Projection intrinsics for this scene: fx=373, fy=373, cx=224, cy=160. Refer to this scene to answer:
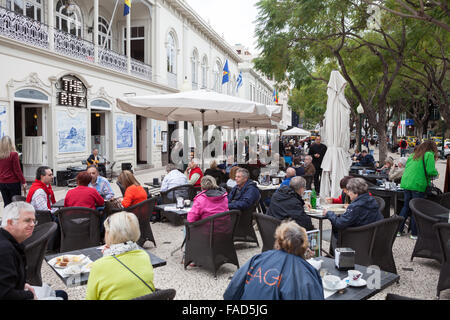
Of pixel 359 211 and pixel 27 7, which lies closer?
pixel 359 211

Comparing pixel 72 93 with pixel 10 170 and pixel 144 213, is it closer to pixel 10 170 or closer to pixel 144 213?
pixel 10 170

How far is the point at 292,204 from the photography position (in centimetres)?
474

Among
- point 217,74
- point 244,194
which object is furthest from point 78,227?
point 217,74

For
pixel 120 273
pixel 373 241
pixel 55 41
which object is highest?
pixel 55 41

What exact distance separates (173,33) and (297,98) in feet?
59.9

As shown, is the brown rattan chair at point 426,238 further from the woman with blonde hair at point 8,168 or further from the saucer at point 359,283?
the woman with blonde hair at point 8,168

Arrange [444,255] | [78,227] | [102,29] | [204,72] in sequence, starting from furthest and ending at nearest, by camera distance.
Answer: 1. [204,72]
2. [102,29]
3. [78,227]
4. [444,255]

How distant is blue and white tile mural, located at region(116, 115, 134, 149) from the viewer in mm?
17438

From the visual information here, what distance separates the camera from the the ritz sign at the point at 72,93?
13.6 m

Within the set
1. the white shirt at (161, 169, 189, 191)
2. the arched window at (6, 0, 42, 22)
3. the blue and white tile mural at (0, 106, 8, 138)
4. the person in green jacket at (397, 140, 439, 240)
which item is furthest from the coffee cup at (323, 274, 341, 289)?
the arched window at (6, 0, 42, 22)

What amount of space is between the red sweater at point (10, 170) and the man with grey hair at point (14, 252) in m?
4.72

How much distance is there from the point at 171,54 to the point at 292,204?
1992 cm

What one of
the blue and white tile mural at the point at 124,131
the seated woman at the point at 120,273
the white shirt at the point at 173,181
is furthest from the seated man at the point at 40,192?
the blue and white tile mural at the point at 124,131
